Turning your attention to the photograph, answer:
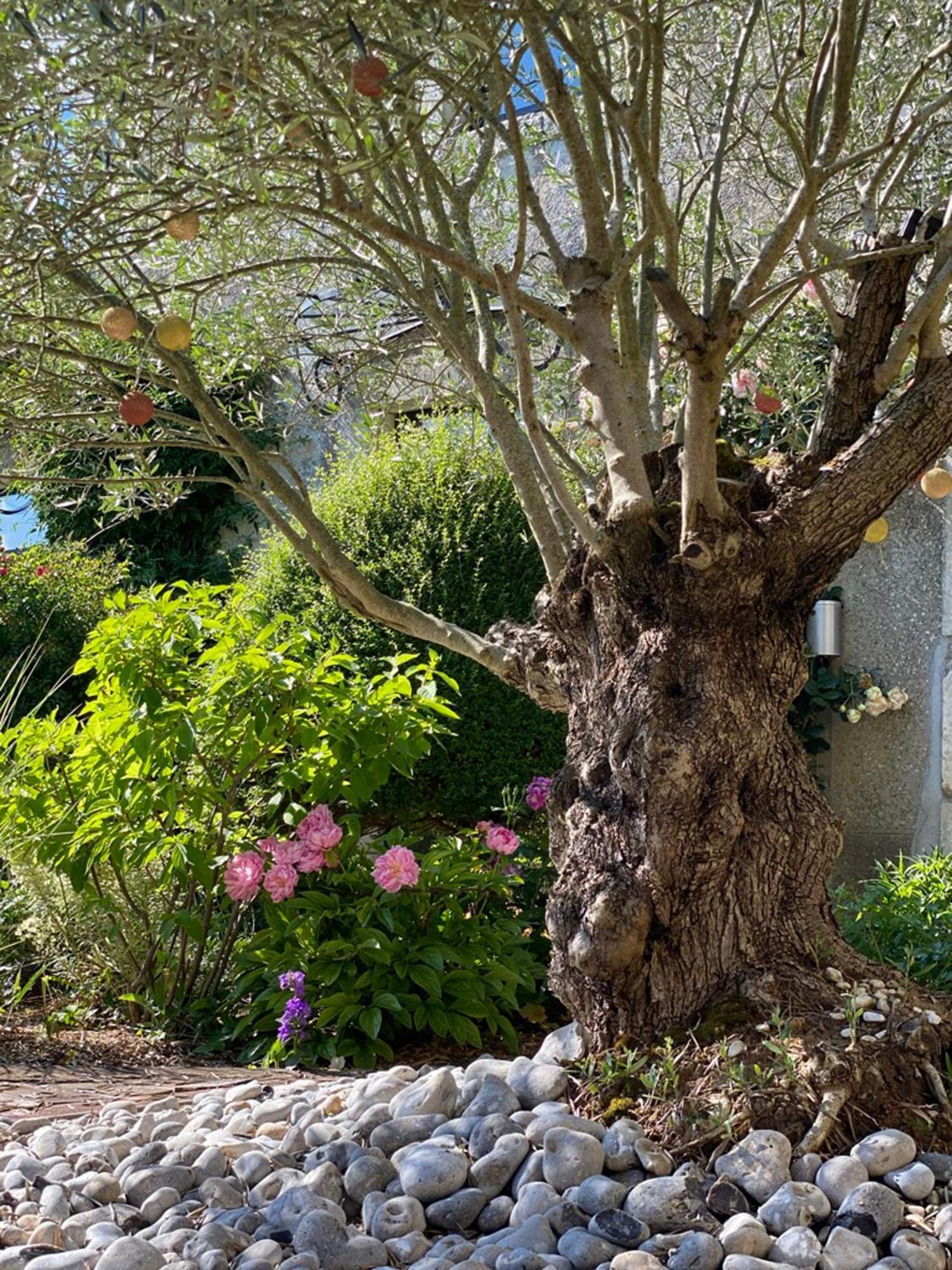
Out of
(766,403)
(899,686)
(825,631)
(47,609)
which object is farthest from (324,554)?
(47,609)

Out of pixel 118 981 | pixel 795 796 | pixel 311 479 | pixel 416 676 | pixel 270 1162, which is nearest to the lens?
pixel 270 1162

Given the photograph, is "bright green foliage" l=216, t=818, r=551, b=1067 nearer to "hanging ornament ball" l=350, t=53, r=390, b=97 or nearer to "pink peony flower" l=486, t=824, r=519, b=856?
"pink peony flower" l=486, t=824, r=519, b=856

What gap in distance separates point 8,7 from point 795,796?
2029 millimetres

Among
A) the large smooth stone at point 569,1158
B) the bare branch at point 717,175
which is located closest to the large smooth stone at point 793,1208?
the large smooth stone at point 569,1158

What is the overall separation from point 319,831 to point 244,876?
260 millimetres

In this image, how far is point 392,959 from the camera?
12.1 feet

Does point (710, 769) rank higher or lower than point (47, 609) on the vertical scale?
lower

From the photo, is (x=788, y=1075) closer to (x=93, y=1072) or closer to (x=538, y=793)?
(x=93, y=1072)

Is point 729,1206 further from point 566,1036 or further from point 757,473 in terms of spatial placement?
point 757,473

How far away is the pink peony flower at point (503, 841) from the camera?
13.1ft

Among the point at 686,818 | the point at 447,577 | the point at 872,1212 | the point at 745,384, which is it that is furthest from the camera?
the point at 447,577

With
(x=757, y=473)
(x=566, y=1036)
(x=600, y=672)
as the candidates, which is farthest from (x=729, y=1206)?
(x=757, y=473)

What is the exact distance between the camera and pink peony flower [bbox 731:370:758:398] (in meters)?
4.20

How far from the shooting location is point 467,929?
12.7 feet
